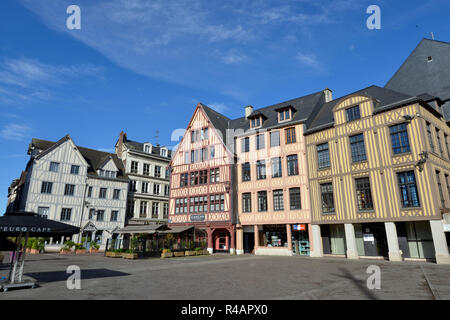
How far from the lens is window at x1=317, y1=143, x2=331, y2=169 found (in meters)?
22.4

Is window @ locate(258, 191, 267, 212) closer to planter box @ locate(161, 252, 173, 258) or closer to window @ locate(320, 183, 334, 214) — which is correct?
window @ locate(320, 183, 334, 214)

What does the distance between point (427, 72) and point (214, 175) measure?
2110 cm

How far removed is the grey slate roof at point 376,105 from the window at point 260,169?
502 centimetres

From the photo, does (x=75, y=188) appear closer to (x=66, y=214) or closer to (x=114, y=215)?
(x=66, y=214)

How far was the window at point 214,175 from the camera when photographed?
28.2m

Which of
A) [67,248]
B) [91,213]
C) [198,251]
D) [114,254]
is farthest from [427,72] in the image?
[91,213]

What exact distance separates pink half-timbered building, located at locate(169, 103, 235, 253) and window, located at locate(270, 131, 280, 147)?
4.30 m

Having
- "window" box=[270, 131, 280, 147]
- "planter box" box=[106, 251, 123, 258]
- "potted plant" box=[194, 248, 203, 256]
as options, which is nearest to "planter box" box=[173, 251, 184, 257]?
"potted plant" box=[194, 248, 203, 256]

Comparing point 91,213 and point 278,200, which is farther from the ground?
point 278,200

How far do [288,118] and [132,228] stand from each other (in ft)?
57.5

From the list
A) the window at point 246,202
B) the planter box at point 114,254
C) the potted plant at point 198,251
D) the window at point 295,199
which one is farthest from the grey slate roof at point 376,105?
the planter box at point 114,254

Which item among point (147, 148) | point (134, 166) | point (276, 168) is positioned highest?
point (147, 148)

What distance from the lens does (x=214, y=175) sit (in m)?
28.5
